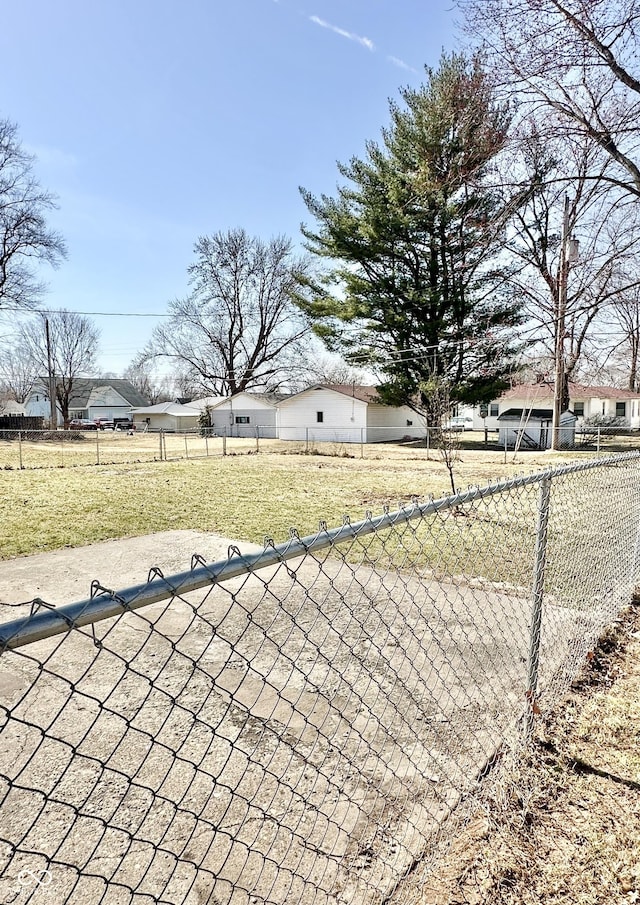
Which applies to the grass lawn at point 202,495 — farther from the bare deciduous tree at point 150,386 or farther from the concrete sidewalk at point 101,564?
the bare deciduous tree at point 150,386

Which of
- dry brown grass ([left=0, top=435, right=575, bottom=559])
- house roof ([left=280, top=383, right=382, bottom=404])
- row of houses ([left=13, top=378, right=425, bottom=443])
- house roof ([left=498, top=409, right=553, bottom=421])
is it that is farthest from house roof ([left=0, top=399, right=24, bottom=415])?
house roof ([left=498, top=409, right=553, bottom=421])

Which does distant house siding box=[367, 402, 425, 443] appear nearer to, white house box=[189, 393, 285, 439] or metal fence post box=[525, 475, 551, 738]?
white house box=[189, 393, 285, 439]

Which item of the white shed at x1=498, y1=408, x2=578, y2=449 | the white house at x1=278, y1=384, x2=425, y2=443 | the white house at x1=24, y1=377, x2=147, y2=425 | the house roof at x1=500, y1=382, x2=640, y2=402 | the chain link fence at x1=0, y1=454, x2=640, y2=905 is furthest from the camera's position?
the white house at x1=24, y1=377, x2=147, y2=425

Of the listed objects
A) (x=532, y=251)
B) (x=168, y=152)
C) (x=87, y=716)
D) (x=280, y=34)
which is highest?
(x=168, y=152)

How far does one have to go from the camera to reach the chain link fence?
5.07ft

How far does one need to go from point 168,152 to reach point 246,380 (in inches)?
892

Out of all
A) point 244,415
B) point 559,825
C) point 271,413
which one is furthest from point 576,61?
point 244,415

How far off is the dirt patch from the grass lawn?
4.21 metres

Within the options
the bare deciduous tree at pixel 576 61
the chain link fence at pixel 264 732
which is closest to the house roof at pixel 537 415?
the bare deciduous tree at pixel 576 61

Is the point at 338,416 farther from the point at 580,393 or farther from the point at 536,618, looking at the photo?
the point at 536,618

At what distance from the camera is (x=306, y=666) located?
3072mm

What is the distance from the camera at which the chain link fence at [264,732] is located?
154 cm

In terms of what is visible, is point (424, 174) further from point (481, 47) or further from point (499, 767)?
point (499, 767)

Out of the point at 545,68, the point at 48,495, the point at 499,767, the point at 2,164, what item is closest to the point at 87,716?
the point at 499,767
